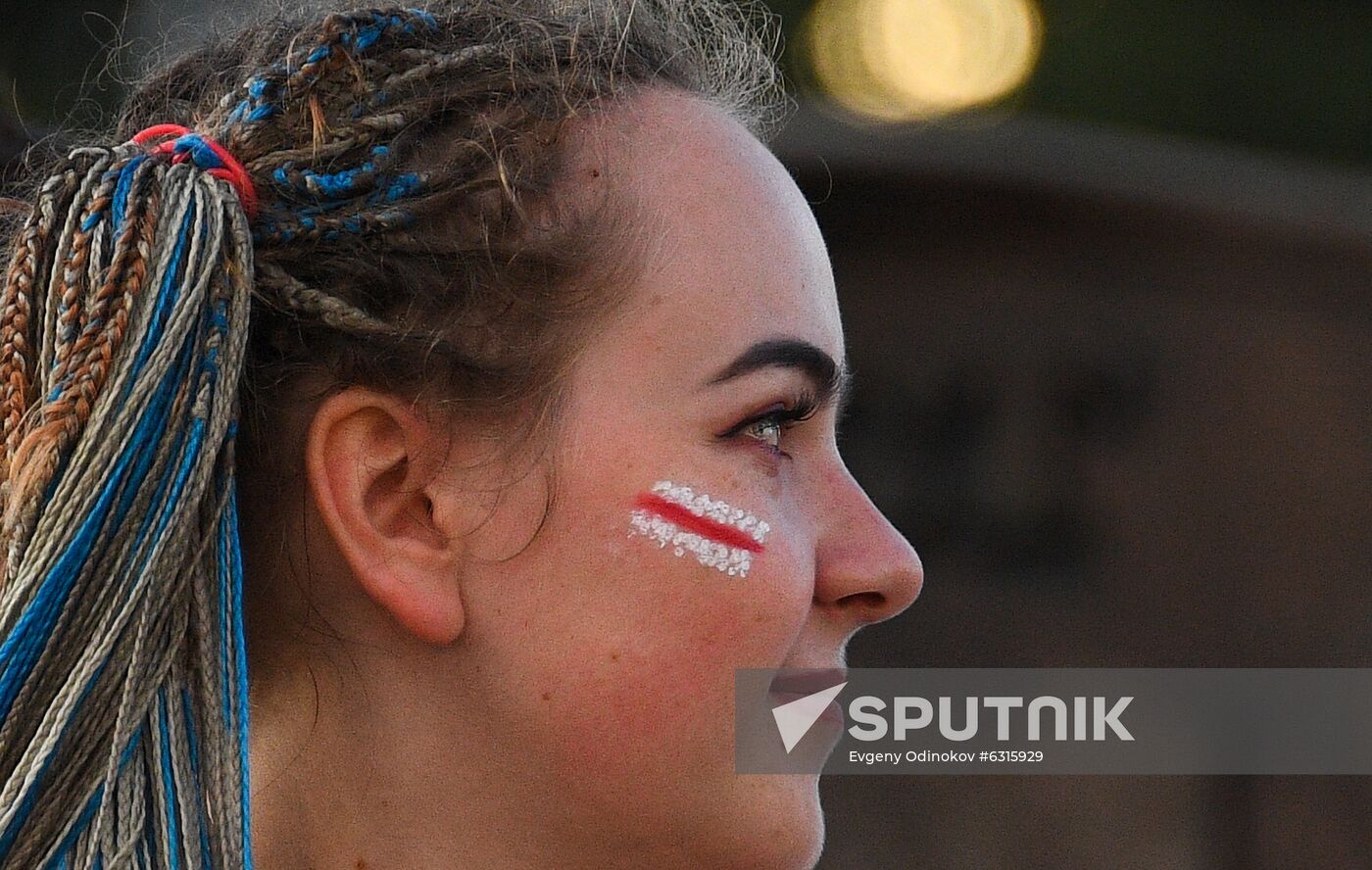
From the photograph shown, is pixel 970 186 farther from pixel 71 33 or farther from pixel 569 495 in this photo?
pixel 569 495

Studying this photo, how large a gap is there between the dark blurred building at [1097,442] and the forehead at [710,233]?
233cm

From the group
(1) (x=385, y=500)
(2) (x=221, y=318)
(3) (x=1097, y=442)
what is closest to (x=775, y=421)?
(1) (x=385, y=500)

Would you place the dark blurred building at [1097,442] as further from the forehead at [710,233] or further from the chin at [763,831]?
the chin at [763,831]

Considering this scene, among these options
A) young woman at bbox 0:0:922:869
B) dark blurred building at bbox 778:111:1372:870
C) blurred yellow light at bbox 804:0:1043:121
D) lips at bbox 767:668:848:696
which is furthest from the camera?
blurred yellow light at bbox 804:0:1043:121

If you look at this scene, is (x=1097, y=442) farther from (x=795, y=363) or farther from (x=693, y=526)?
(x=693, y=526)

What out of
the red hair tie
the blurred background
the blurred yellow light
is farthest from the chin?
the blurred yellow light

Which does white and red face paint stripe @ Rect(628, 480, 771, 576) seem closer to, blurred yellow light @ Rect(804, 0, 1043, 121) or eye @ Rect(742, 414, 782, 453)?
eye @ Rect(742, 414, 782, 453)

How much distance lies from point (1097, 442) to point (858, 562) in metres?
2.70

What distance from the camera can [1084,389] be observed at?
400 cm

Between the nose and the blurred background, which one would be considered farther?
the blurred background

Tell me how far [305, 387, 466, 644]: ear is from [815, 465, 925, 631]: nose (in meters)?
0.34

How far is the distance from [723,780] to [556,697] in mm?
169

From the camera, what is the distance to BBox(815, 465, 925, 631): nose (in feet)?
4.55

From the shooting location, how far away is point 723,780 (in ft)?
4.35
